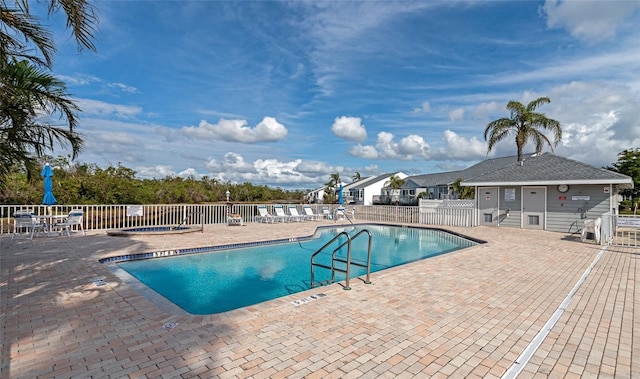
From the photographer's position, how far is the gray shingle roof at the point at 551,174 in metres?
11.1

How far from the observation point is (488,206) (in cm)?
1423

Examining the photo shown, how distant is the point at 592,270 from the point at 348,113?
18.9 meters

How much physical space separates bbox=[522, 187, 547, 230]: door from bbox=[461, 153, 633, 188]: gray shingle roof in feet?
1.70

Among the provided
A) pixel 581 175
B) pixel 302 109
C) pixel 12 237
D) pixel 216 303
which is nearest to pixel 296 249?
pixel 216 303

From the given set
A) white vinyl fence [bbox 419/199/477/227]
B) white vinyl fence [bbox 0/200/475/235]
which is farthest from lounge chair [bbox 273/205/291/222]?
white vinyl fence [bbox 419/199/477/227]

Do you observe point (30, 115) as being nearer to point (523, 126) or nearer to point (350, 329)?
point (350, 329)

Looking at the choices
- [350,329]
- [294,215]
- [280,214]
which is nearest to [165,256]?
[350,329]

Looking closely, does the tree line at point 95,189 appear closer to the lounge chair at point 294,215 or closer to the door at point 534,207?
the lounge chair at point 294,215

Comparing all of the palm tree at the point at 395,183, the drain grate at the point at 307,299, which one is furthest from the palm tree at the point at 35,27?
the palm tree at the point at 395,183

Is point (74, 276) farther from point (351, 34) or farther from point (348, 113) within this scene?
point (348, 113)

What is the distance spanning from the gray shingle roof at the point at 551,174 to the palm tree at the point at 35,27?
14.5 meters

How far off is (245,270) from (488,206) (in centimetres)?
1177

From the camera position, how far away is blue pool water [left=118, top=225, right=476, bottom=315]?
561 cm

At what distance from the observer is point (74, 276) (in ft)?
17.8
